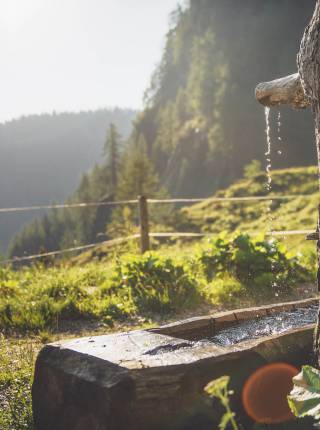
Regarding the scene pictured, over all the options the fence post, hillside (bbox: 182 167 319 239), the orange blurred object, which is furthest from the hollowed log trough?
hillside (bbox: 182 167 319 239)

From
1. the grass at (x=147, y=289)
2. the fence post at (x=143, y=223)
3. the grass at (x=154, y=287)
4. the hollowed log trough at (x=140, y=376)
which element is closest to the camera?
the hollowed log trough at (x=140, y=376)

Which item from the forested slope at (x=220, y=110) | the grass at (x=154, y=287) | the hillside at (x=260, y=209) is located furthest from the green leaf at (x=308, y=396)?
the forested slope at (x=220, y=110)

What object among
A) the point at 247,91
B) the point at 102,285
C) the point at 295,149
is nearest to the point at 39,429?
the point at 102,285

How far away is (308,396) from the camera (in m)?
2.04

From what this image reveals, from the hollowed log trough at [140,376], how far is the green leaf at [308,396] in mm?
524

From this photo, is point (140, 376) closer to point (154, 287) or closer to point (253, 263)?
point (154, 287)

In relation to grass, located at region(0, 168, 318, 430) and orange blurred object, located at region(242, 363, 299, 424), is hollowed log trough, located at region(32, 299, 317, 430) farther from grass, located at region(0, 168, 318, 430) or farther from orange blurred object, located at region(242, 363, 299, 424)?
grass, located at region(0, 168, 318, 430)

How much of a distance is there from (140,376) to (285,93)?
1693 millimetres

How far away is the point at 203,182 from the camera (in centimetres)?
5109

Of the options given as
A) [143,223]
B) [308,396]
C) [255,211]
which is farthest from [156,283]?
[255,211]

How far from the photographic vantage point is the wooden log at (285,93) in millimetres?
2933

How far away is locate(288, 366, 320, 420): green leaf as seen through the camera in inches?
78.1

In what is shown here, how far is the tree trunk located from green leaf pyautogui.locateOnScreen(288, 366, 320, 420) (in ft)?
1.93

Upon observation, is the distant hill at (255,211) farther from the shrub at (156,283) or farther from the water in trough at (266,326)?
the water in trough at (266,326)
